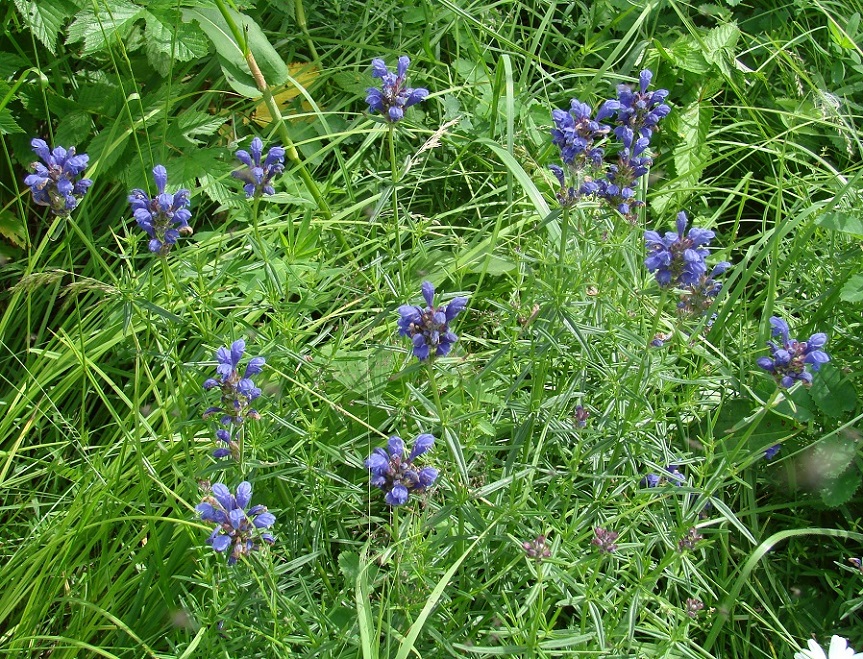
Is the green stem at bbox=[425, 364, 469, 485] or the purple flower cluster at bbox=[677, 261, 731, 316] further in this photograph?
the purple flower cluster at bbox=[677, 261, 731, 316]

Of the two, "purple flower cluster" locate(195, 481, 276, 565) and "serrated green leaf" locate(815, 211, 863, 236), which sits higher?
"purple flower cluster" locate(195, 481, 276, 565)

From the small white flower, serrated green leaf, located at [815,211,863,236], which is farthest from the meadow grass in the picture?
the small white flower

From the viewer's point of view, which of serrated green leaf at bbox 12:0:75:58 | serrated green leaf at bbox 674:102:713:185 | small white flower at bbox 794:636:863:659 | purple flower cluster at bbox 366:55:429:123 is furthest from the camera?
serrated green leaf at bbox 674:102:713:185

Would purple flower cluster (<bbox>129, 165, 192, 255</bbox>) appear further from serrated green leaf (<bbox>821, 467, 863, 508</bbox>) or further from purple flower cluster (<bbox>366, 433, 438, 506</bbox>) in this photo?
serrated green leaf (<bbox>821, 467, 863, 508</bbox>)

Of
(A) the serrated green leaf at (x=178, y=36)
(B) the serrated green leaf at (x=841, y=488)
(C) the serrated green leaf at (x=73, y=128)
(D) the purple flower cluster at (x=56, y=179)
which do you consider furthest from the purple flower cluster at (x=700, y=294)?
(C) the serrated green leaf at (x=73, y=128)

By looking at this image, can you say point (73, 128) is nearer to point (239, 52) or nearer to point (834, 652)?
point (239, 52)

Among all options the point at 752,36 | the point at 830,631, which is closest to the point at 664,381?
the point at 830,631

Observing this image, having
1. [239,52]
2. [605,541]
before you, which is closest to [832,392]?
[605,541]
